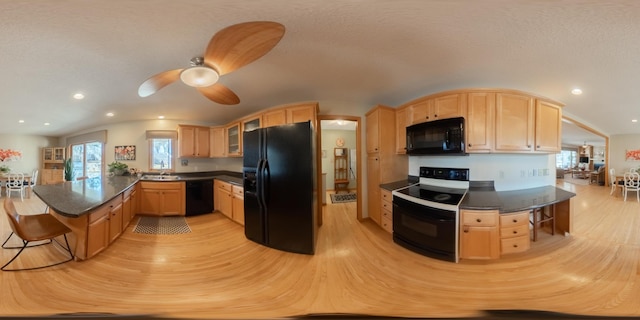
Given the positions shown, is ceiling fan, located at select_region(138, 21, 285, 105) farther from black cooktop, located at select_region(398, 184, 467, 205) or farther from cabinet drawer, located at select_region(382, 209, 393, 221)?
cabinet drawer, located at select_region(382, 209, 393, 221)

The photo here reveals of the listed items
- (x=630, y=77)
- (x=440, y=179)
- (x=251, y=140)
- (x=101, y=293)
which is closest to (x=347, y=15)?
(x=251, y=140)

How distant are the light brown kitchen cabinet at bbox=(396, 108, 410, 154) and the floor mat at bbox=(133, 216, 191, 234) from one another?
2.69m

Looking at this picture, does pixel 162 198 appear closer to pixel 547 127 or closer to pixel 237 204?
pixel 237 204

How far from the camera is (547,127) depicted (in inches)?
81.4

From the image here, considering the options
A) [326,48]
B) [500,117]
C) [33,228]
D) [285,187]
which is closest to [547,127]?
[500,117]

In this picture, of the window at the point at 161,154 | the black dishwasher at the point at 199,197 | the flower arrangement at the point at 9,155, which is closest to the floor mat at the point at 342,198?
the black dishwasher at the point at 199,197

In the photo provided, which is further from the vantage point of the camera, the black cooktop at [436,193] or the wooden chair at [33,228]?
the black cooktop at [436,193]

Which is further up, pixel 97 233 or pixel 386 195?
pixel 386 195

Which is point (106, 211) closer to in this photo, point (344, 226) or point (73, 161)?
point (344, 226)

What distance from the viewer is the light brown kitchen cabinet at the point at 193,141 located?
3301 mm

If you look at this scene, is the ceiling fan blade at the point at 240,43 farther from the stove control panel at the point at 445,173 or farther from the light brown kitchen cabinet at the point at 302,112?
the stove control panel at the point at 445,173

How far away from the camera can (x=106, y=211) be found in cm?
182

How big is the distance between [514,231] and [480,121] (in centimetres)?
100

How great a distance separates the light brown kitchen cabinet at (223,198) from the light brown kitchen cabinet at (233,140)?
504mm
